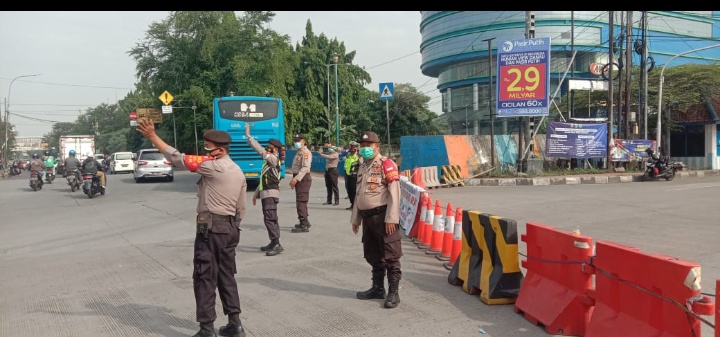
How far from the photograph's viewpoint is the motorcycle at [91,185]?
1847cm

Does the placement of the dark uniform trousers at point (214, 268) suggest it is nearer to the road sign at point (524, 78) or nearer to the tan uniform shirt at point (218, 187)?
the tan uniform shirt at point (218, 187)

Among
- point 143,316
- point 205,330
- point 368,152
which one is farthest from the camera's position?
point 368,152

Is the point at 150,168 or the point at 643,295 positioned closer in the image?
the point at 643,295

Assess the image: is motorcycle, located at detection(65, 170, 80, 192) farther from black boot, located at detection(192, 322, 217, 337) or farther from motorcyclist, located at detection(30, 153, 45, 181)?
black boot, located at detection(192, 322, 217, 337)

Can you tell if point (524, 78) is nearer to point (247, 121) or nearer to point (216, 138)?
point (247, 121)

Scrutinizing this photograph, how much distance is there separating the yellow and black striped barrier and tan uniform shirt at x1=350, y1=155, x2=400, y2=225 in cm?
97

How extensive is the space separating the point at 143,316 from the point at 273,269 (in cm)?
221

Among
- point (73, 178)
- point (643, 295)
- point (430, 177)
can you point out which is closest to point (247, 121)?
point (430, 177)

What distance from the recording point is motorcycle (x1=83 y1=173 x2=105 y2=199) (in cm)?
1847

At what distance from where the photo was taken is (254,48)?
1556 inches

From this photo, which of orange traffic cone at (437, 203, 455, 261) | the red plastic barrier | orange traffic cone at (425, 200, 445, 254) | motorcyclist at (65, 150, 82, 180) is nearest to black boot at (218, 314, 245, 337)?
the red plastic barrier

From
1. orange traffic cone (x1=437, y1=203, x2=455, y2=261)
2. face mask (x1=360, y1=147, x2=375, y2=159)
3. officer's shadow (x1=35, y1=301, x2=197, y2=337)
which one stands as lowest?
officer's shadow (x1=35, y1=301, x2=197, y2=337)

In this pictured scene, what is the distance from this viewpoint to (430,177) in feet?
65.3
